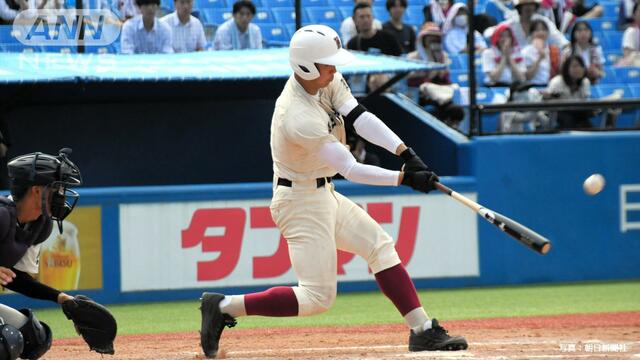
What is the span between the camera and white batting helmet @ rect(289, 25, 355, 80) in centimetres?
606

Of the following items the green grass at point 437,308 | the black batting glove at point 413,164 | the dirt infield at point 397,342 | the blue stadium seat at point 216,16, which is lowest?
the green grass at point 437,308

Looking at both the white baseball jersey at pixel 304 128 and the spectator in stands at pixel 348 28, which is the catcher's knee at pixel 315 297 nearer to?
the white baseball jersey at pixel 304 128

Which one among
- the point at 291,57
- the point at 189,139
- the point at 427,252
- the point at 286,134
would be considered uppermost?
the point at 291,57

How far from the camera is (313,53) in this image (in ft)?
19.9

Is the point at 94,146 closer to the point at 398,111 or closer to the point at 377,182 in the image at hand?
the point at 398,111

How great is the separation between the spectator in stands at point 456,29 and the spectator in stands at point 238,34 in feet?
7.08

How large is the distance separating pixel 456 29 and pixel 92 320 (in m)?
7.69

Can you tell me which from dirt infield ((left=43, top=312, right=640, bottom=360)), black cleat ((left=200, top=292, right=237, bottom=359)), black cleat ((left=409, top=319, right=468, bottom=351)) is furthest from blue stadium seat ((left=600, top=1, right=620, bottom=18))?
black cleat ((left=200, top=292, right=237, bottom=359))

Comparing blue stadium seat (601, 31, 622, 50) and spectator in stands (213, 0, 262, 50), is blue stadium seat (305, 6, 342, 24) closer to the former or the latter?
A: spectator in stands (213, 0, 262, 50)

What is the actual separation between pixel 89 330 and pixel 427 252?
552 centimetres

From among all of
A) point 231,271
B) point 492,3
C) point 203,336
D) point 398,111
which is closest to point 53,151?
point 231,271

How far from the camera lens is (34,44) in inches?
420

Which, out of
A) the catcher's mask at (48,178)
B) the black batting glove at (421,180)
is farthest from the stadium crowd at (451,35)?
the catcher's mask at (48,178)

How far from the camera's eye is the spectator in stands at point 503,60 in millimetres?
11430
